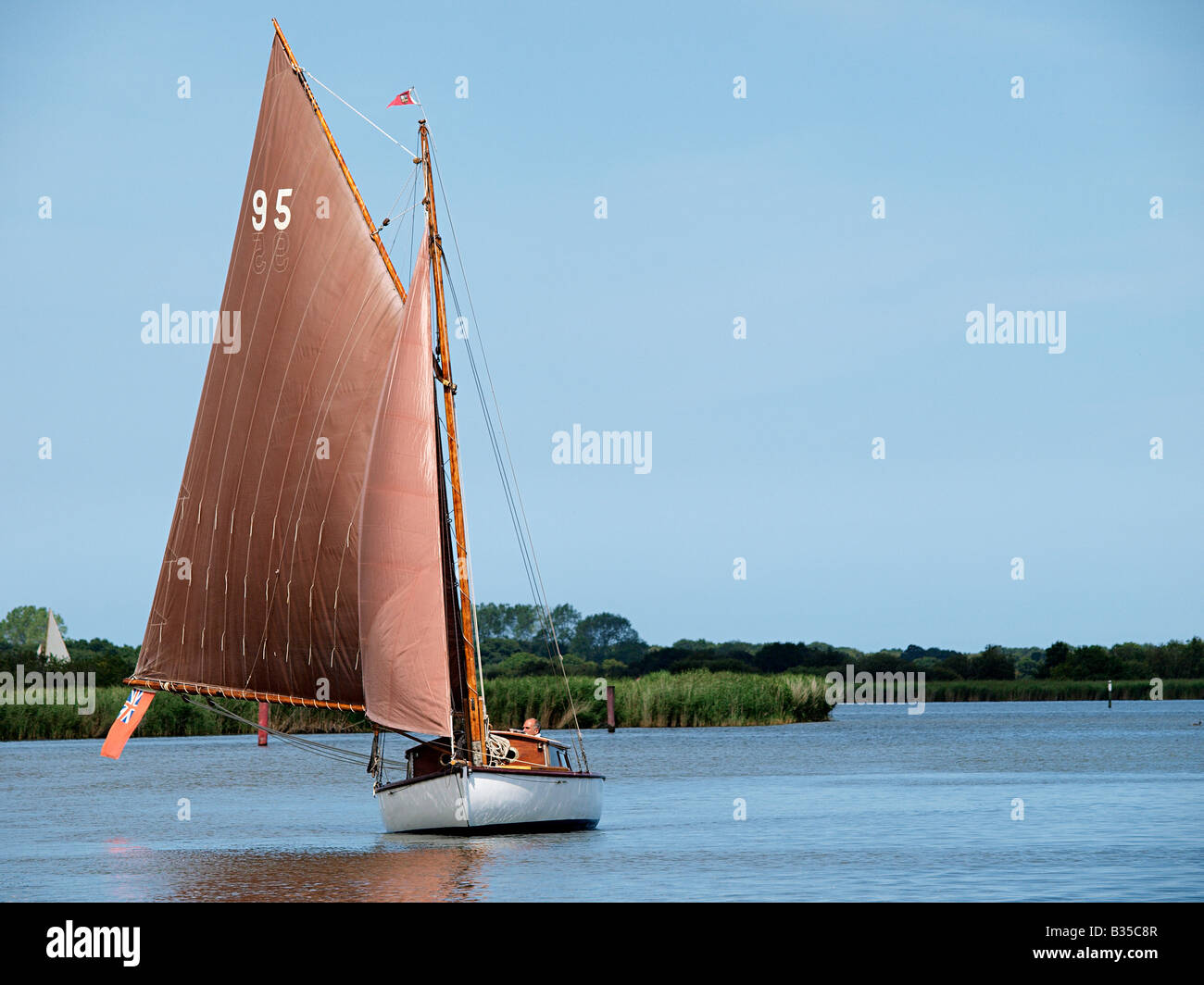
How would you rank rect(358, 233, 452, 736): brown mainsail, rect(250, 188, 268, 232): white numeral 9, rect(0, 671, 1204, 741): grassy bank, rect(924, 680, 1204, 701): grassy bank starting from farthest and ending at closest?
rect(924, 680, 1204, 701): grassy bank, rect(0, 671, 1204, 741): grassy bank, rect(250, 188, 268, 232): white numeral 9, rect(358, 233, 452, 736): brown mainsail

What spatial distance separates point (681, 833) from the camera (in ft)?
99.8

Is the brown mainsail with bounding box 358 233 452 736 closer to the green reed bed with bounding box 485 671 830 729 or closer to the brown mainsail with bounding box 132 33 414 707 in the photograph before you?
the brown mainsail with bounding box 132 33 414 707

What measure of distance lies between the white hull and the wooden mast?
59cm

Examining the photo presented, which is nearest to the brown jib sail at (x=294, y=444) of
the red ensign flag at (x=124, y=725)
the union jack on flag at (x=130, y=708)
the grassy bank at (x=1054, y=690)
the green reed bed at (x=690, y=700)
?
the union jack on flag at (x=130, y=708)

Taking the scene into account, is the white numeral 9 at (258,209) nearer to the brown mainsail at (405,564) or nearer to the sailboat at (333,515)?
the sailboat at (333,515)

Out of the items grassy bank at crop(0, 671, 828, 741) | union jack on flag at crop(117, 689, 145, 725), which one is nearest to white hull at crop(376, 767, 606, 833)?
union jack on flag at crop(117, 689, 145, 725)

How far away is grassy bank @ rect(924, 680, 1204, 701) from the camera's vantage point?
369ft

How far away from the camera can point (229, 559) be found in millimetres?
30266

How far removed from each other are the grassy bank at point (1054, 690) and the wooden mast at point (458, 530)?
88.0m

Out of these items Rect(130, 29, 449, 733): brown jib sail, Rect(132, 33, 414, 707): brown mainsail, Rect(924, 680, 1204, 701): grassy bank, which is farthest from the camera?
Rect(924, 680, 1204, 701): grassy bank

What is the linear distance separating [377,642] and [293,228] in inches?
351

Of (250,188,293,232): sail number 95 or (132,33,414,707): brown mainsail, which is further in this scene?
(250,188,293,232): sail number 95
